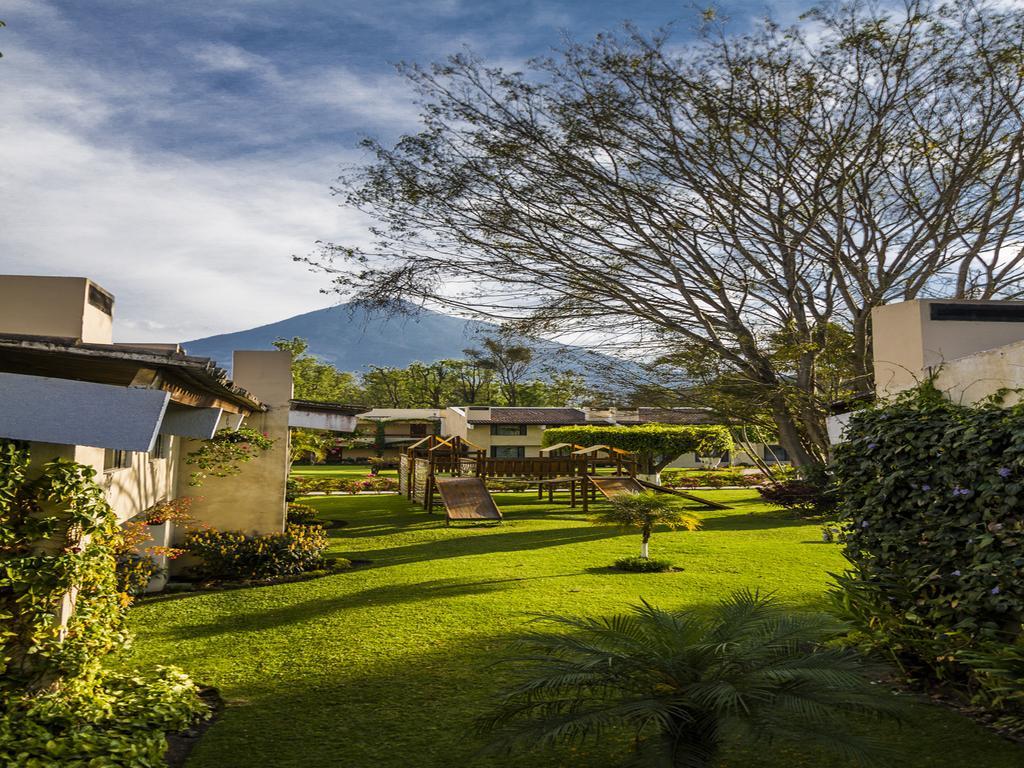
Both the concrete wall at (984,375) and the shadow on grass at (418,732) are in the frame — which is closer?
the shadow on grass at (418,732)

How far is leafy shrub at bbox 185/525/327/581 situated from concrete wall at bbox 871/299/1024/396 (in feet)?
28.4

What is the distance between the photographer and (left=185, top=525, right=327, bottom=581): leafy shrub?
11.4m

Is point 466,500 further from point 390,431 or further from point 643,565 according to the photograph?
point 390,431

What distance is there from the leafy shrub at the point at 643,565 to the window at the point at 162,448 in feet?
23.7

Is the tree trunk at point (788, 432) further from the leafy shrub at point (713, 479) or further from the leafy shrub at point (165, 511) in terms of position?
the leafy shrub at point (713, 479)

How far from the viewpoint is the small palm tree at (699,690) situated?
405 centimetres

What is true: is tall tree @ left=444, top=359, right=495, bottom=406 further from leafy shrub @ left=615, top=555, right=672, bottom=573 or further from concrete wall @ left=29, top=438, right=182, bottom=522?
concrete wall @ left=29, top=438, right=182, bottom=522

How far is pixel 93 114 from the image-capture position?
26.5 ft

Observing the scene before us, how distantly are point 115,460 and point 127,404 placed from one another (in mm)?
4334

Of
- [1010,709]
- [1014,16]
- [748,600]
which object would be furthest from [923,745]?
[1014,16]

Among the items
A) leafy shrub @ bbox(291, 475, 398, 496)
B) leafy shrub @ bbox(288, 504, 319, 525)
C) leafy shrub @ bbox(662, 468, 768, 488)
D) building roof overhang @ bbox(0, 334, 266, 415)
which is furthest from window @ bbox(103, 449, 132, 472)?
leafy shrub @ bbox(662, 468, 768, 488)

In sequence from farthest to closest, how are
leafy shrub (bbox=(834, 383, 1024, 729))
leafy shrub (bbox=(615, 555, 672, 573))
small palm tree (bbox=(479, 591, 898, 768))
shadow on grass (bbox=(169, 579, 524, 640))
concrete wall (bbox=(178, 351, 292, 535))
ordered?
leafy shrub (bbox=(615, 555, 672, 573))
concrete wall (bbox=(178, 351, 292, 535))
shadow on grass (bbox=(169, 579, 524, 640))
leafy shrub (bbox=(834, 383, 1024, 729))
small palm tree (bbox=(479, 591, 898, 768))

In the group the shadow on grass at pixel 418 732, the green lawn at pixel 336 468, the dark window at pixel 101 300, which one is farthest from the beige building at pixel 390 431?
the shadow on grass at pixel 418 732

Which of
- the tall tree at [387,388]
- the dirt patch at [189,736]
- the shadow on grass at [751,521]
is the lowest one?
the dirt patch at [189,736]
